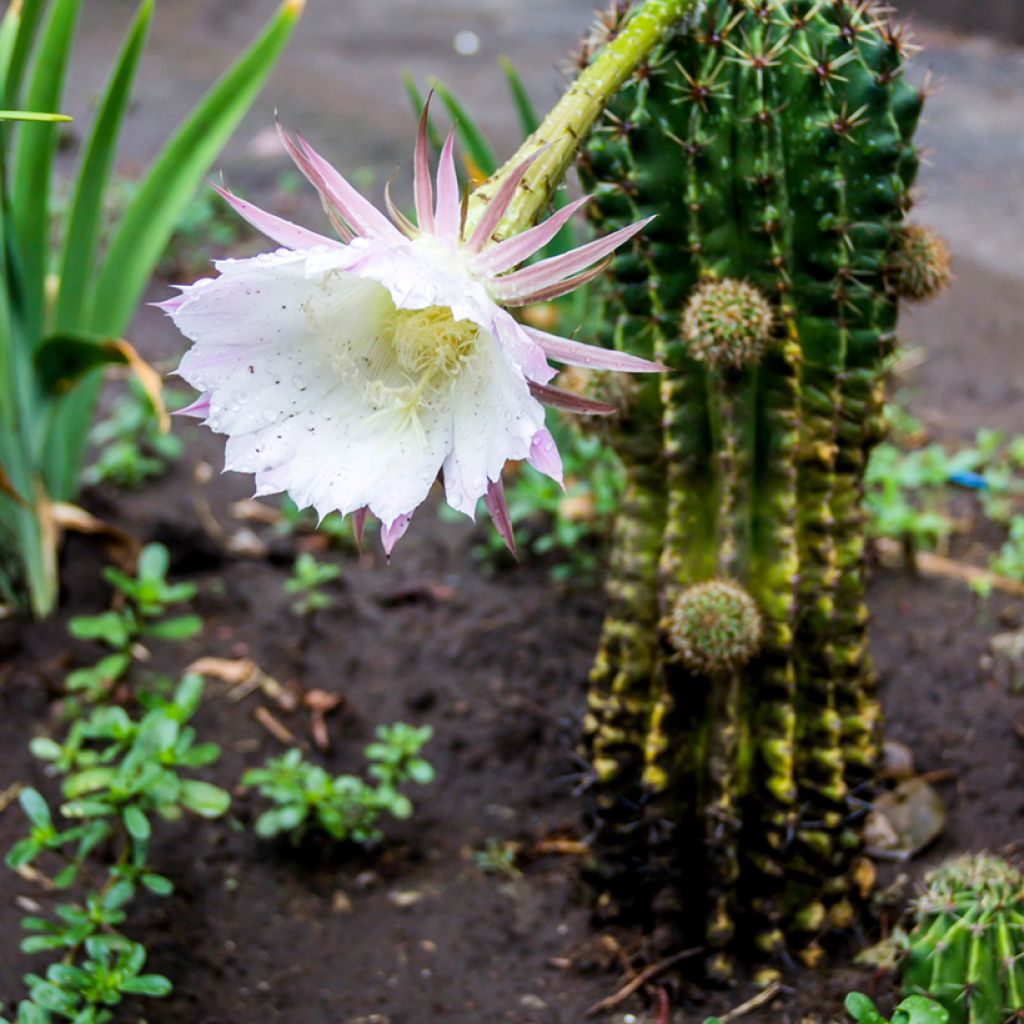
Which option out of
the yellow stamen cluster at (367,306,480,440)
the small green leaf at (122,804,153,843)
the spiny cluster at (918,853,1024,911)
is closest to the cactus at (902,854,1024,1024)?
the spiny cluster at (918,853,1024,911)

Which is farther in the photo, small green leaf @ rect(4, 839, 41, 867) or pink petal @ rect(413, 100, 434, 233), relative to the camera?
small green leaf @ rect(4, 839, 41, 867)

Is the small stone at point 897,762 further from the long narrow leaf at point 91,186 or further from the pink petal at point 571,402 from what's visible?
the long narrow leaf at point 91,186

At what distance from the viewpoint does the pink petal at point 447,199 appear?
136 cm

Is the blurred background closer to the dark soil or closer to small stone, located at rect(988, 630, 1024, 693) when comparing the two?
small stone, located at rect(988, 630, 1024, 693)

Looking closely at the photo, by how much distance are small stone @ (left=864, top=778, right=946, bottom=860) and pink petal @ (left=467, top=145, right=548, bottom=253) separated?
1.43m

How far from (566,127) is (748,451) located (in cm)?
64

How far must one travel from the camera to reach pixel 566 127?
4.87 feet

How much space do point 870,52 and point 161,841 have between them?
188 cm

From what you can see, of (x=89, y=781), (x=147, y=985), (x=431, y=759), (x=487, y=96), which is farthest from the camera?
(x=487, y=96)

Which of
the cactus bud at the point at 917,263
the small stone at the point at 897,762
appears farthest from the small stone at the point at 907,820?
the cactus bud at the point at 917,263

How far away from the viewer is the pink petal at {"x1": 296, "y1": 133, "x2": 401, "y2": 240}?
139cm

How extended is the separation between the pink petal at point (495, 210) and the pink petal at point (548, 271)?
5cm

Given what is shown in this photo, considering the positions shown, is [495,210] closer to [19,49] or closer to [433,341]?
[433,341]

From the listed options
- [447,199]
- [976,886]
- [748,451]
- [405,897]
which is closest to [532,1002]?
[405,897]
